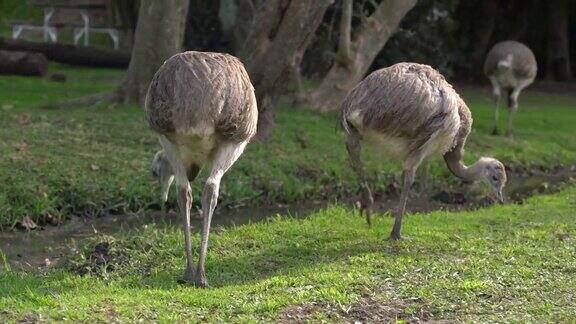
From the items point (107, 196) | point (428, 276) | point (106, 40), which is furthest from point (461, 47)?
point (428, 276)

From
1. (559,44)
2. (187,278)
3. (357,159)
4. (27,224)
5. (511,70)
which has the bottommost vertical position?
(559,44)

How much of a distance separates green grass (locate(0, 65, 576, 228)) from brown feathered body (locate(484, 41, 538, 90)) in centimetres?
87

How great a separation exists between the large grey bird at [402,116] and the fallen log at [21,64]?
1135 cm

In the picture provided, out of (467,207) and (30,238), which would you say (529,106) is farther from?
(30,238)

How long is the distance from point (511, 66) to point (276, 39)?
5.82 metres

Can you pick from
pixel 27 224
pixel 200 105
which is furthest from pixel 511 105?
pixel 200 105

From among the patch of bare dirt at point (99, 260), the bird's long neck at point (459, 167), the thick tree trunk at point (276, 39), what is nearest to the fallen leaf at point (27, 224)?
the patch of bare dirt at point (99, 260)

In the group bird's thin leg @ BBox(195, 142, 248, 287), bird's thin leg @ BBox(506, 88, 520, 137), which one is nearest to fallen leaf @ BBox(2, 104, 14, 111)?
bird's thin leg @ BBox(506, 88, 520, 137)

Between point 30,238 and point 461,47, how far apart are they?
17343 mm

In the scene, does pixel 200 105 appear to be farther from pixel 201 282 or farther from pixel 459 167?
pixel 459 167

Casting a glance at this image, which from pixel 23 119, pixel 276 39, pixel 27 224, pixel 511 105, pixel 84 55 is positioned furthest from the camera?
pixel 84 55

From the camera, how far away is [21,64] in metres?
19.5

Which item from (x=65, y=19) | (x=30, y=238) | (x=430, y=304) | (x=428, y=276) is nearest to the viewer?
(x=430, y=304)

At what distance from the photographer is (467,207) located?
12352mm
